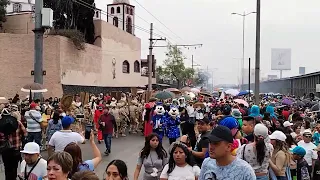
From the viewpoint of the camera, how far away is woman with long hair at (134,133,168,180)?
21.7 feet

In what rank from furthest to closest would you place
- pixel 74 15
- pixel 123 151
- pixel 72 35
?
pixel 74 15
pixel 72 35
pixel 123 151

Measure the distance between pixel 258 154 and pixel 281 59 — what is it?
85.4 metres

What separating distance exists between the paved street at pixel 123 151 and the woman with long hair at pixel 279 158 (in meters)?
5.43

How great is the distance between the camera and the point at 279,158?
6605 mm

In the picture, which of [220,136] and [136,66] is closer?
[220,136]

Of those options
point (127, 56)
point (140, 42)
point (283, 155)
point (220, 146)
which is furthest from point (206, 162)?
point (140, 42)

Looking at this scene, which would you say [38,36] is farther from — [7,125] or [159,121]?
[7,125]

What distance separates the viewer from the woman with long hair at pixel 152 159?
6621mm

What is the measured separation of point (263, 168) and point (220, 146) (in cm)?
214

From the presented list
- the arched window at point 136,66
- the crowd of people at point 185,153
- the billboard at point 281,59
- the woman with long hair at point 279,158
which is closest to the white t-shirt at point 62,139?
the crowd of people at point 185,153

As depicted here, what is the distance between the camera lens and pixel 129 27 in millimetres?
65750

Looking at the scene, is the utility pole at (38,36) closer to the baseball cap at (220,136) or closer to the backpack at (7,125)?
the backpack at (7,125)

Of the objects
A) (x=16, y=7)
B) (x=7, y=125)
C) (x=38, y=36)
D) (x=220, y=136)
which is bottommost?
(x=7, y=125)

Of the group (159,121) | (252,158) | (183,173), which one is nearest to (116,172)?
(183,173)
